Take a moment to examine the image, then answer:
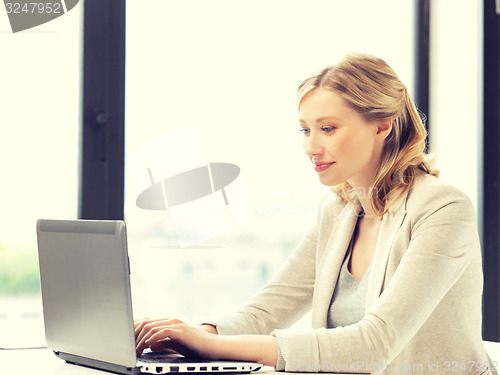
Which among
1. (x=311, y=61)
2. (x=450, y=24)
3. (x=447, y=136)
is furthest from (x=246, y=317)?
(x=450, y=24)

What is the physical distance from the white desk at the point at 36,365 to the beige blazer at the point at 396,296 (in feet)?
0.53

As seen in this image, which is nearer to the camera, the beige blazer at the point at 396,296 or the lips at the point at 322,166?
the beige blazer at the point at 396,296

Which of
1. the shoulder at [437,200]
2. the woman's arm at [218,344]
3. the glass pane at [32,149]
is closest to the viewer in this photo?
the woman's arm at [218,344]

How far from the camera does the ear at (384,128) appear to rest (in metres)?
1.60

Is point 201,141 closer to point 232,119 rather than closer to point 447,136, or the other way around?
point 232,119

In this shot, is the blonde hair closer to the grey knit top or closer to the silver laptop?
the grey knit top

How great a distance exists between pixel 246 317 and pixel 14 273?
1158mm

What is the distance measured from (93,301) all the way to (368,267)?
72 centimetres

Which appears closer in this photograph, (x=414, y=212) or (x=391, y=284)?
(x=391, y=284)

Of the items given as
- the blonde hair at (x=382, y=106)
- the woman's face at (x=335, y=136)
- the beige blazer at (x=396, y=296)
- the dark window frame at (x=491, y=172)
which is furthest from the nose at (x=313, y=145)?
the dark window frame at (x=491, y=172)

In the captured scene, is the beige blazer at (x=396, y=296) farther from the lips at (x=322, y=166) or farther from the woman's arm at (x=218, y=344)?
the lips at (x=322, y=166)

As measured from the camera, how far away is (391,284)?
1.30 metres

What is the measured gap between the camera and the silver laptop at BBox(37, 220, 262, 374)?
1082 millimetres

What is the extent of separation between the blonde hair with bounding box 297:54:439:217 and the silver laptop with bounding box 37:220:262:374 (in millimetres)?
604
